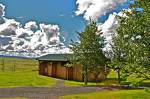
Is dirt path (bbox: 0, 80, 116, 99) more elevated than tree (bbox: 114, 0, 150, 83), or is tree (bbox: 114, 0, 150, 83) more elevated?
tree (bbox: 114, 0, 150, 83)

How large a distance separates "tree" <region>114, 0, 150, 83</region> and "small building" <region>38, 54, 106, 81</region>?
44015 millimetres

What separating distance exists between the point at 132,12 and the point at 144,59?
402 cm

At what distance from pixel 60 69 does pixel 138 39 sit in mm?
51737

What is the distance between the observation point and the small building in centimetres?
7300

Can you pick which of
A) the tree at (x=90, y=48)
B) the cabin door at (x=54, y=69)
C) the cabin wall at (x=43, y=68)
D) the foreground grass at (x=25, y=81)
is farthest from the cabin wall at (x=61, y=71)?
the tree at (x=90, y=48)

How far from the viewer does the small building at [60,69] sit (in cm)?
7300

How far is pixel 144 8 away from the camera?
25.5 meters

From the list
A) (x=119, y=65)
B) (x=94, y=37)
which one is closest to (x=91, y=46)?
(x=94, y=37)

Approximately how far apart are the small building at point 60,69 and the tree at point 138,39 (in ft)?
144

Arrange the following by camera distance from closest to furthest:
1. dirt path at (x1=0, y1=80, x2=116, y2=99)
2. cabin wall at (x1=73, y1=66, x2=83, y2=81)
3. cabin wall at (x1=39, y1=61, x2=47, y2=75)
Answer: dirt path at (x1=0, y1=80, x2=116, y2=99) < cabin wall at (x1=73, y1=66, x2=83, y2=81) < cabin wall at (x1=39, y1=61, x2=47, y2=75)

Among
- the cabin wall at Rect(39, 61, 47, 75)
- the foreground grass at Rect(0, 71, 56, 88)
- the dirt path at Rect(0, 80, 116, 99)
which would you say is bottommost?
the dirt path at Rect(0, 80, 116, 99)

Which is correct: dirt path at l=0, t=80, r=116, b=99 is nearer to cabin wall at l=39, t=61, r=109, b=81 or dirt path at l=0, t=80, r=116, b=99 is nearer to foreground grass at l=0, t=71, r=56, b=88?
foreground grass at l=0, t=71, r=56, b=88

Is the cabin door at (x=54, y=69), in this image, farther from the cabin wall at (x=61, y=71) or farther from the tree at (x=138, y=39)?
the tree at (x=138, y=39)

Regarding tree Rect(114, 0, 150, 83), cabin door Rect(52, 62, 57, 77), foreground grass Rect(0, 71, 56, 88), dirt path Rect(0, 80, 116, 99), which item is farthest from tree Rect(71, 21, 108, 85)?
tree Rect(114, 0, 150, 83)
